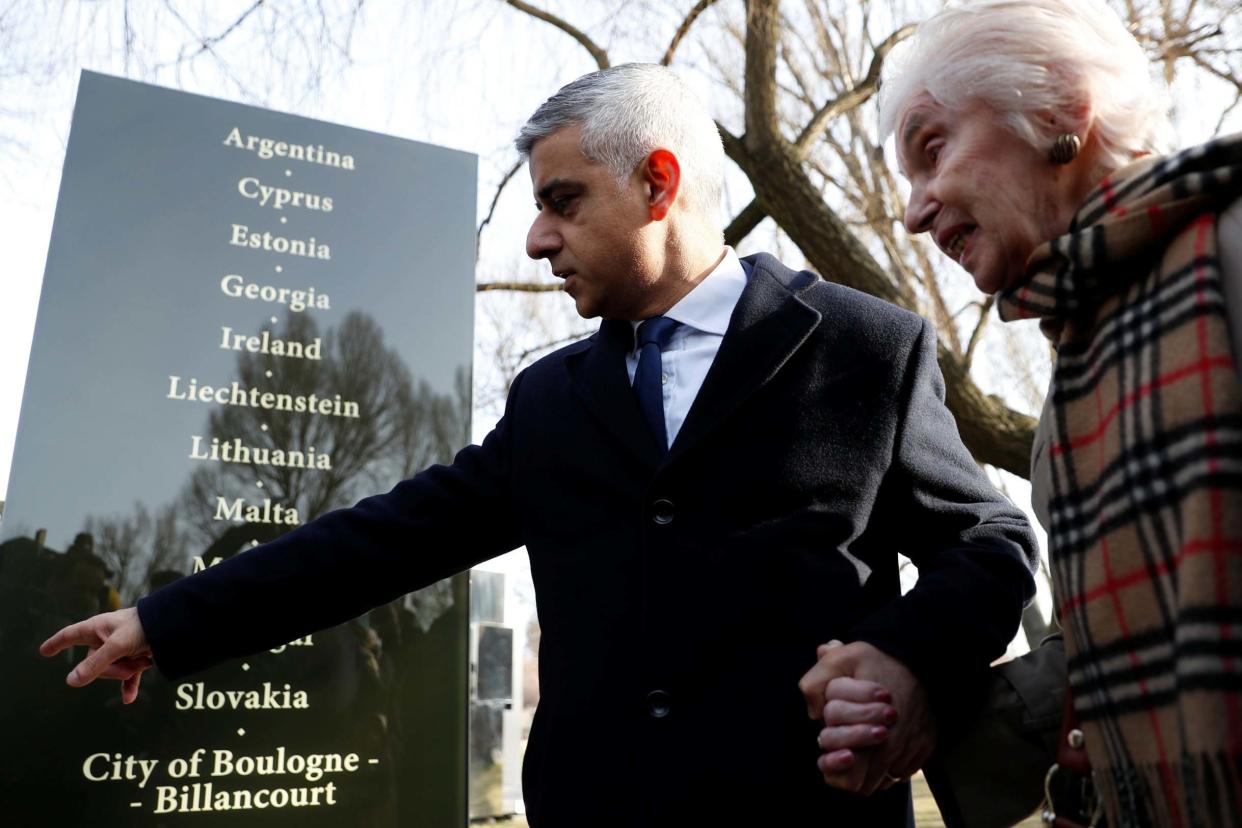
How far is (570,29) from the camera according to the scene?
701cm

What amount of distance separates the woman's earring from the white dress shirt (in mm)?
716

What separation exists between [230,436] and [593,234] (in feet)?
6.12

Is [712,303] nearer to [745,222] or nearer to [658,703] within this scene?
[658,703]

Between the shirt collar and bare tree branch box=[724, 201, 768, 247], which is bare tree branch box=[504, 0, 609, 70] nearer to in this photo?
bare tree branch box=[724, 201, 768, 247]

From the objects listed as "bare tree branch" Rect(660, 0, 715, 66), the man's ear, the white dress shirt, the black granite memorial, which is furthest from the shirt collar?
"bare tree branch" Rect(660, 0, 715, 66)

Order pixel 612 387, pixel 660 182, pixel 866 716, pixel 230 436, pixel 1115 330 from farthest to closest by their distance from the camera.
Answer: pixel 230 436 < pixel 660 182 < pixel 612 387 < pixel 866 716 < pixel 1115 330

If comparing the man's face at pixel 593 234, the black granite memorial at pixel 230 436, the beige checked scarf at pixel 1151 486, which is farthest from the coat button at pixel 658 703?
the black granite memorial at pixel 230 436

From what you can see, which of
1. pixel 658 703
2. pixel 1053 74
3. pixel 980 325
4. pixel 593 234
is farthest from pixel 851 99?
pixel 658 703

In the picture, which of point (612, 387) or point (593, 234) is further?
point (593, 234)

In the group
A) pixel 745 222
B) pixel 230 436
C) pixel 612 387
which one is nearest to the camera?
pixel 612 387

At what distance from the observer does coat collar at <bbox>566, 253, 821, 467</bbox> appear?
74.9 inches

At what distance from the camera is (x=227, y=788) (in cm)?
315

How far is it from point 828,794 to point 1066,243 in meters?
0.93

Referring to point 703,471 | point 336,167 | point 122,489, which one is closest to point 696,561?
point 703,471
